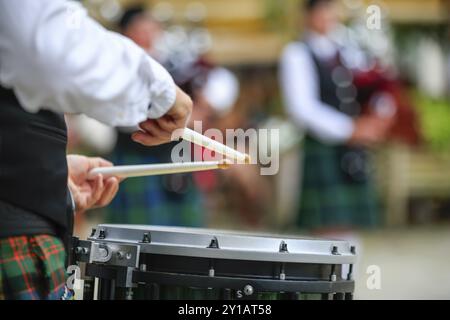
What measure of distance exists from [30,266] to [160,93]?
0.38m

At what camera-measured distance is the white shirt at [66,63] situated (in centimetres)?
152

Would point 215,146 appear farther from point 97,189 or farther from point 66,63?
point 66,63

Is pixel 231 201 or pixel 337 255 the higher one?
pixel 231 201

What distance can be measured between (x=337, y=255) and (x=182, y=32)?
5.68 m

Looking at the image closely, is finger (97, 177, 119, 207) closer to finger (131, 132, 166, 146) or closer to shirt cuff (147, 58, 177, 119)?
finger (131, 132, 166, 146)

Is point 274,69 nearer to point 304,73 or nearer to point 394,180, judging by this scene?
point 394,180

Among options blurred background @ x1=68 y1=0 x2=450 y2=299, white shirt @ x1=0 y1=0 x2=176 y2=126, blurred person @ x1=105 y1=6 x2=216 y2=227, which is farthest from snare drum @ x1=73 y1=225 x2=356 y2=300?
blurred background @ x1=68 y1=0 x2=450 y2=299

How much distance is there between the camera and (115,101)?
1625 millimetres

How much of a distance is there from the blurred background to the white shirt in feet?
14.2

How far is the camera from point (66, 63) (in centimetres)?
153

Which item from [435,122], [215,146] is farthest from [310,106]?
[215,146]

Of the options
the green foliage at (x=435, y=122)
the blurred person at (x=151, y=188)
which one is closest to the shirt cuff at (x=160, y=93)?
the blurred person at (x=151, y=188)

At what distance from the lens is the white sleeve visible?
5.78 metres
